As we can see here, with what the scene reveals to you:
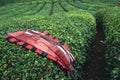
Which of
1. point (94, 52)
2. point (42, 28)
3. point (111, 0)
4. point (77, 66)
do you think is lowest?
point (111, 0)

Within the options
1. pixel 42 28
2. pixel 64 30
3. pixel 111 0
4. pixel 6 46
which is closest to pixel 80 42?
pixel 64 30

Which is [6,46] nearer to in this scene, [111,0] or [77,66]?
[77,66]

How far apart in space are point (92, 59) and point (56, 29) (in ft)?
11.0

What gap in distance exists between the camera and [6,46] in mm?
6992

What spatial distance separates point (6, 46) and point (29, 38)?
0.69 metres

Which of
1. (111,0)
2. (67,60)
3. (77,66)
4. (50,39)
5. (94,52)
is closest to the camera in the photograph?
(67,60)

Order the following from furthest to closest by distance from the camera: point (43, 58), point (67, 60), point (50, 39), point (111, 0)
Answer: point (111, 0) → point (50, 39) → point (67, 60) → point (43, 58)

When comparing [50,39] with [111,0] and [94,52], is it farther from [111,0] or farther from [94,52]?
[111,0]

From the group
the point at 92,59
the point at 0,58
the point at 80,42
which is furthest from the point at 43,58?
the point at 92,59

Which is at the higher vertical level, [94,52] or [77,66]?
[77,66]

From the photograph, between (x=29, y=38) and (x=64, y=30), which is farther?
(x=64, y=30)

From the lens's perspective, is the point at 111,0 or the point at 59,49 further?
the point at 111,0

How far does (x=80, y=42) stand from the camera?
28.7 feet

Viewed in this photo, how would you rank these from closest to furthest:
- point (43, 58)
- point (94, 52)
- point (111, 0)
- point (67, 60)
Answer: point (43, 58) → point (67, 60) → point (94, 52) → point (111, 0)
